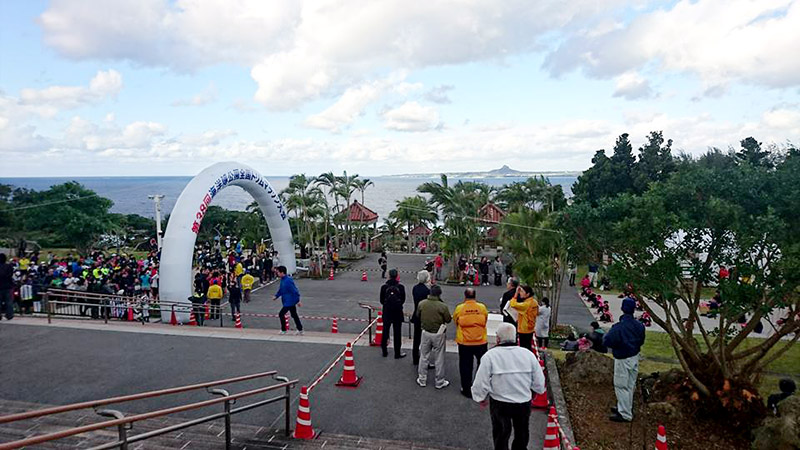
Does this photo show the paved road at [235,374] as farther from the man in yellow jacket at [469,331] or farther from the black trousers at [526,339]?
the black trousers at [526,339]

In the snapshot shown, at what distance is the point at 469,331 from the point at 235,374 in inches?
169

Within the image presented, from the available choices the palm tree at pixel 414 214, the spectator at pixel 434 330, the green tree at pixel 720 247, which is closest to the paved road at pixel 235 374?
the spectator at pixel 434 330

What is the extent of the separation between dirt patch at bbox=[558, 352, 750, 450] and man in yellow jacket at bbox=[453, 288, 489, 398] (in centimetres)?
174

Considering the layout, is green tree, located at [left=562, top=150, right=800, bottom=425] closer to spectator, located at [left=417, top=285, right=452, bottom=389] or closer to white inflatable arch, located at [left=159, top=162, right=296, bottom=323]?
spectator, located at [left=417, top=285, right=452, bottom=389]

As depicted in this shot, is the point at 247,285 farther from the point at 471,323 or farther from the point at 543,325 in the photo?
the point at 471,323

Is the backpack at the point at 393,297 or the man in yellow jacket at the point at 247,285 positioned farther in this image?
the man in yellow jacket at the point at 247,285

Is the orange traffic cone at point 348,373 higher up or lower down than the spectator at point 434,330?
lower down

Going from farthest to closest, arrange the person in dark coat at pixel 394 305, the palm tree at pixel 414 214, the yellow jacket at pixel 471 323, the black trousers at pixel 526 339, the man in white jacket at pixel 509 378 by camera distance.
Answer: the palm tree at pixel 414 214 → the person in dark coat at pixel 394 305 → the black trousers at pixel 526 339 → the yellow jacket at pixel 471 323 → the man in white jacket at pixel 509 378

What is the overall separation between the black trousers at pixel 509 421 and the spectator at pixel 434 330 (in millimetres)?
2592

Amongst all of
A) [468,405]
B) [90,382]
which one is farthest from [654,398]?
[90,382]

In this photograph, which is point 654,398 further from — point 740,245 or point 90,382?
point 90,382

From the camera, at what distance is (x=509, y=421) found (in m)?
5.28

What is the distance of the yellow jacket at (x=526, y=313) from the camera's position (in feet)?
28.7

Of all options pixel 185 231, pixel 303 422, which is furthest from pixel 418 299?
pixel 185 231
